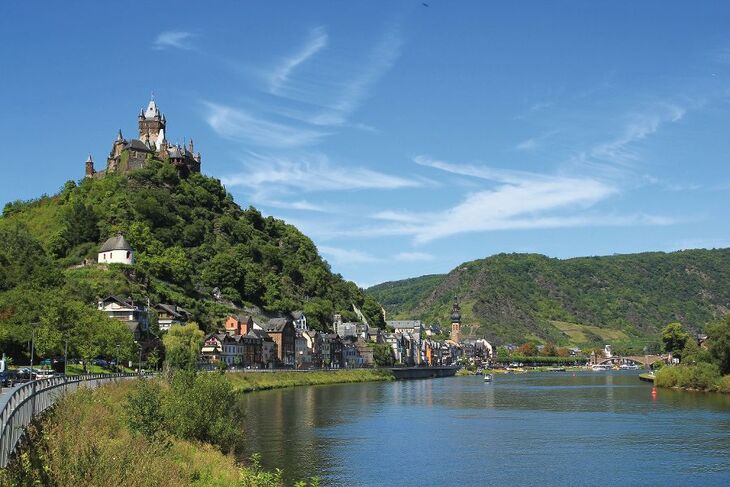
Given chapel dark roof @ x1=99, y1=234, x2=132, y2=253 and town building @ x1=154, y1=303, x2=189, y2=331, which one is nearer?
town building @ x1=154, y1=303, x2=189, y2=331

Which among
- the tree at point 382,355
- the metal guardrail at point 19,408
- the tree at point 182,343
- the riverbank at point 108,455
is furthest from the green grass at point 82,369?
the tree at point 382,355

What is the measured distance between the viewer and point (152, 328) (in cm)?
10231

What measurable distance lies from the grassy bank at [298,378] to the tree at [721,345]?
55.7 metres

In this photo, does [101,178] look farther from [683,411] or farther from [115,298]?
[683,411]

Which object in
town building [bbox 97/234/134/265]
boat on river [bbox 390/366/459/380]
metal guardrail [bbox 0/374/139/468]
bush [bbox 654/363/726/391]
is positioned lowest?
boat on river [bbox 390/366/459/380]

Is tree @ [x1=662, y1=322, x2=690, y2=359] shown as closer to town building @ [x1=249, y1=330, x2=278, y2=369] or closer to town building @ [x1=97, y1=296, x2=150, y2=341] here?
town building @ [x1=249, y1=330, x2=278, y2=369]

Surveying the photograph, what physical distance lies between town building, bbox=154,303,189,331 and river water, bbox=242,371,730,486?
95.2 ft

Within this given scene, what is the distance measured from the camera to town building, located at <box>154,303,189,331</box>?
108 m

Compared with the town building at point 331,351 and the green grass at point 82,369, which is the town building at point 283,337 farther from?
the green grass at point 82,369

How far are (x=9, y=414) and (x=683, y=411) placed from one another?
64.0 m

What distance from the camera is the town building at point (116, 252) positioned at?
117 m

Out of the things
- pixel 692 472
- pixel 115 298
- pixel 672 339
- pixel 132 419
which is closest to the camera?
pixel 132 419

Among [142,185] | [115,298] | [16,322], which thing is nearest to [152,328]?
[115,298]

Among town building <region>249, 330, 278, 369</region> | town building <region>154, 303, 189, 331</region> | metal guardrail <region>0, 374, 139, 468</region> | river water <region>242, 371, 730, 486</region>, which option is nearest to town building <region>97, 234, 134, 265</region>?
town building <region>154, 303, 189, 331</region>
